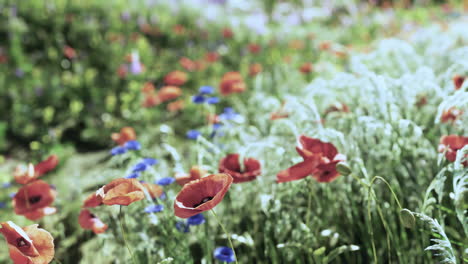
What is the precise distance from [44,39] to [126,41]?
0.75 metres

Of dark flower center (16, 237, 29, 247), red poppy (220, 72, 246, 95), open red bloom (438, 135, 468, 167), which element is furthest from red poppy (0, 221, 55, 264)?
red poppy (220, 72, 246, 95)

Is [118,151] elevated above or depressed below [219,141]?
above

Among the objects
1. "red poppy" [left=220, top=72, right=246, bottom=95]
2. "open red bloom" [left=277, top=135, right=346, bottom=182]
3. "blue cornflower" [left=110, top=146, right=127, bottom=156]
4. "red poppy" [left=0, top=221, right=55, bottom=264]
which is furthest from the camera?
"red poppy" [left=220, top=72, right=246, bottom=95]

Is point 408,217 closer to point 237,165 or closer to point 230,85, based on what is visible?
point 237,165

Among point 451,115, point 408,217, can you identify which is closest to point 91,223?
point 408,217

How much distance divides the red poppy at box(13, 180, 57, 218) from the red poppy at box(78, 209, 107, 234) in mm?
110

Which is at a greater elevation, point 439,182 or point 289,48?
point 439,182

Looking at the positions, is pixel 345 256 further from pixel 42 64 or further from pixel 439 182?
pixel 42 64

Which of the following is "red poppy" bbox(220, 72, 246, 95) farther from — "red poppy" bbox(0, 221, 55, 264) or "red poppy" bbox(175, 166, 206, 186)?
"red poppy" bbox(0, 221, 55, 264)

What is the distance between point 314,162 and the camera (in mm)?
1064

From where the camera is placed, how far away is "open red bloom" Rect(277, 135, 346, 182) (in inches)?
41.8

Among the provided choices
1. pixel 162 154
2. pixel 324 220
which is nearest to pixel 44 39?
pixel 162 154

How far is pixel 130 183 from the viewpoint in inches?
38.3

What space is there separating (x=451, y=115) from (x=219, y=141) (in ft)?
3.98
